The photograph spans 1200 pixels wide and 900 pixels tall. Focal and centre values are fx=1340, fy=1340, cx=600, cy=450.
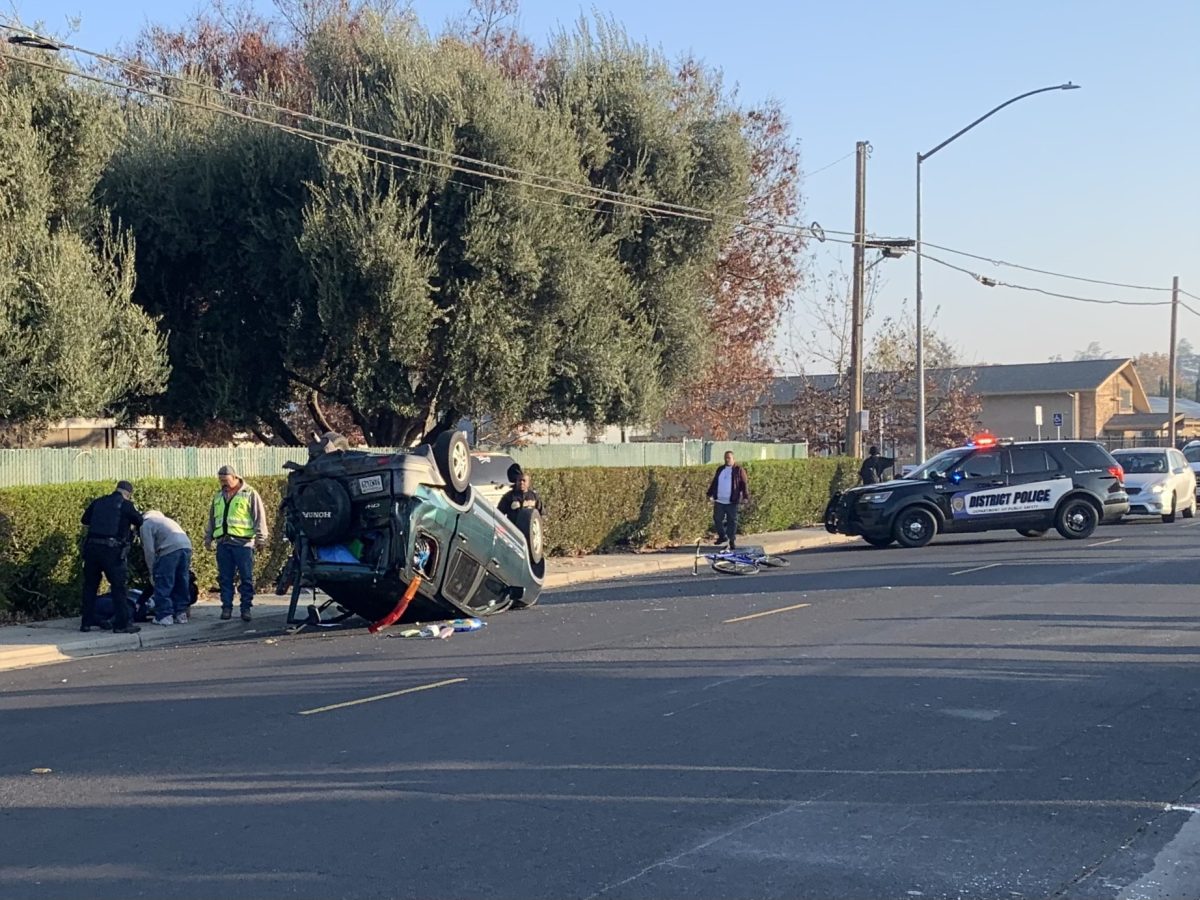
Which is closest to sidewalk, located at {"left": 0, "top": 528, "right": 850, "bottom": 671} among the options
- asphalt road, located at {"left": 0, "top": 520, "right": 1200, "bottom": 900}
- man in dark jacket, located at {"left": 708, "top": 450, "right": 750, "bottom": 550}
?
asphalt road, located at {"left": 0, "top": 520, "right": 1200, "bottom": 900}

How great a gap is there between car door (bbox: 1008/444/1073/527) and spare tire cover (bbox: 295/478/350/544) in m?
14.9

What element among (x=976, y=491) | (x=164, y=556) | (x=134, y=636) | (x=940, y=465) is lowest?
(x=134, y=636)

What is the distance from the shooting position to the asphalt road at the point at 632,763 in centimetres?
585

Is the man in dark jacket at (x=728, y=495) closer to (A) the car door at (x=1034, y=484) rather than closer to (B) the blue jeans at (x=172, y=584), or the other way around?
(A) the car door at (x=1034, y=484)

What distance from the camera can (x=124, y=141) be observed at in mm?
21844

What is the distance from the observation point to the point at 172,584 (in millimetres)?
14891

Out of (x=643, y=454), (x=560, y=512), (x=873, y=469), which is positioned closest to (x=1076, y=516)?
(x=873, y=469)

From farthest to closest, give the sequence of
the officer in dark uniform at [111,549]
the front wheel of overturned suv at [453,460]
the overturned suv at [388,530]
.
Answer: the officer in dark uniform at [111,549], the front wheel of overturned suv at [453,460], the overturned suv at [388,530]

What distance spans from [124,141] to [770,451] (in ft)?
54.4

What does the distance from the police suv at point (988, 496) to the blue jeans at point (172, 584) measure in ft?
43.1

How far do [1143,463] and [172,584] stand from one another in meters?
22.8

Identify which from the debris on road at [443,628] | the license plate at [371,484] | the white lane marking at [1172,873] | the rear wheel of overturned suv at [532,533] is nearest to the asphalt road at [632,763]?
the white lane marking at [1172,873]

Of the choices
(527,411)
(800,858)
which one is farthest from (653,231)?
(800,858)

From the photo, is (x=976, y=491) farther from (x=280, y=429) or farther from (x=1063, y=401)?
(x=1063, y=401)
